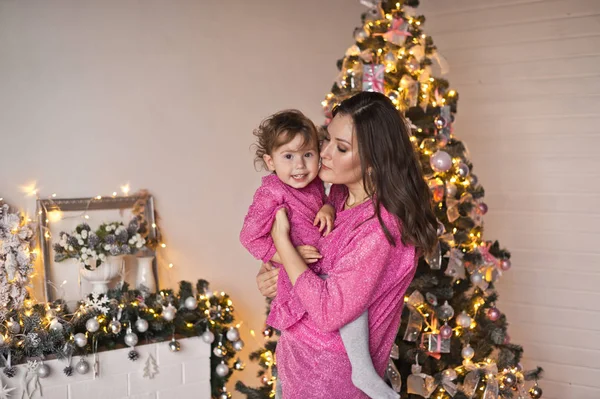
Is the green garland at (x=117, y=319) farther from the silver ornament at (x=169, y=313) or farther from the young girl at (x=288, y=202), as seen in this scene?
the young girl at (x=288, y=202)

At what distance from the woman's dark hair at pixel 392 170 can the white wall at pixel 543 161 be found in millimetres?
2794

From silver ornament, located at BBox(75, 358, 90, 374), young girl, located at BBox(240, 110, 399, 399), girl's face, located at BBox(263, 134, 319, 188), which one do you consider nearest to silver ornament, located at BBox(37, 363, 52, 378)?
silver ornament, located at BBox(75, 358, 90, 374)

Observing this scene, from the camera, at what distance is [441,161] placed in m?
3.25

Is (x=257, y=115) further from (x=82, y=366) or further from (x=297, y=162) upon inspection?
(x=297, y=162)

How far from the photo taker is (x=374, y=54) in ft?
11.5

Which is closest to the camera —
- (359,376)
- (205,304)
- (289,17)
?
(359,376)

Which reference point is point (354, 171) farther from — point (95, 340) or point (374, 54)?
point (95, 340)

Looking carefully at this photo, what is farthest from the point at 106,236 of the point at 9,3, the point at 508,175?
the point at 508,175

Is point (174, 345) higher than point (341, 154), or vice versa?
point (341, 154)

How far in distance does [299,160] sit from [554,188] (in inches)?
112

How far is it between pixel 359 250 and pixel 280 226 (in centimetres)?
29

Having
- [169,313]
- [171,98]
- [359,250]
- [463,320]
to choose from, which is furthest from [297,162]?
[171,98]

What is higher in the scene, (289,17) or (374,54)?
(289,17)

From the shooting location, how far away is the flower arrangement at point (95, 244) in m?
3.53
